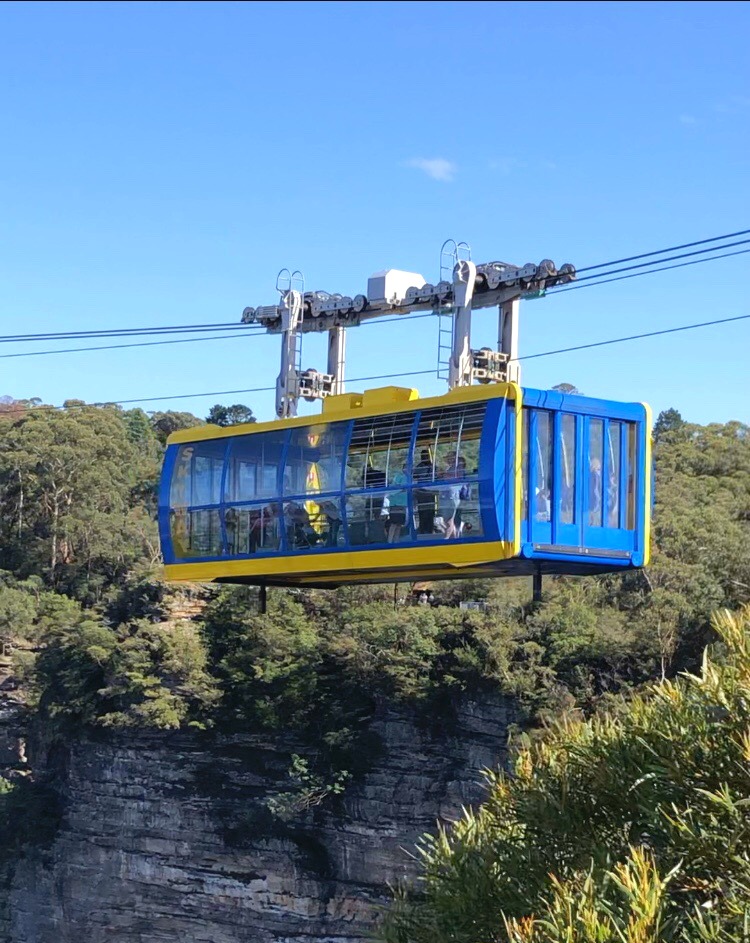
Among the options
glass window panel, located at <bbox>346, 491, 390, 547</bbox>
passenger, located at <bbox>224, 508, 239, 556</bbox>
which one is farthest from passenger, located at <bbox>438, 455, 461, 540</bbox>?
passenger, located at <bbox>224, 508, 239, 556</bbox>

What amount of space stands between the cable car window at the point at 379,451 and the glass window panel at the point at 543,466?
4.11 feet

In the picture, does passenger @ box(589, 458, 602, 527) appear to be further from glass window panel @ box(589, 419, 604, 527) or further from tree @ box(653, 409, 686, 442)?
tree @ box(653, 409, 686, 442)

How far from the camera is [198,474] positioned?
1580 cm

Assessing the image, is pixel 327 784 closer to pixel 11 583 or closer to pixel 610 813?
pixel 11 583

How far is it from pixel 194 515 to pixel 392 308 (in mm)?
3235

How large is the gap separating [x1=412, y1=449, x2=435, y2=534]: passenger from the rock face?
2041 centimetres

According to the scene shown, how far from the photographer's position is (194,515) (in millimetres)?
15812

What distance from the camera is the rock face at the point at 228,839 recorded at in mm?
34312

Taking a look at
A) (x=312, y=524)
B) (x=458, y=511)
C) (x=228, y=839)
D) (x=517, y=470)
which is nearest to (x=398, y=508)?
(x=458, y=511)

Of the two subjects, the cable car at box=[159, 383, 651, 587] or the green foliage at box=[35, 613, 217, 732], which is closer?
the cable car at box=[159, 383, 651, 587]

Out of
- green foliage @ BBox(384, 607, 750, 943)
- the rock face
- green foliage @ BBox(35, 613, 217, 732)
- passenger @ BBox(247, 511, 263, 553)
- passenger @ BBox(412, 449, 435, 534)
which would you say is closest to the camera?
green foliage @ BBox(384, 607, 750, 943)

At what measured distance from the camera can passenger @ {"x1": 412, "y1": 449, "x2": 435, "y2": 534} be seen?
527 inches

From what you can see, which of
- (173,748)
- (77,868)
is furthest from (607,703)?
(77,868)

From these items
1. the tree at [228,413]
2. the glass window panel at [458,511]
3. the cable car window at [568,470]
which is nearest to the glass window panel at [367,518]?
the glass window panel at [458,511]
